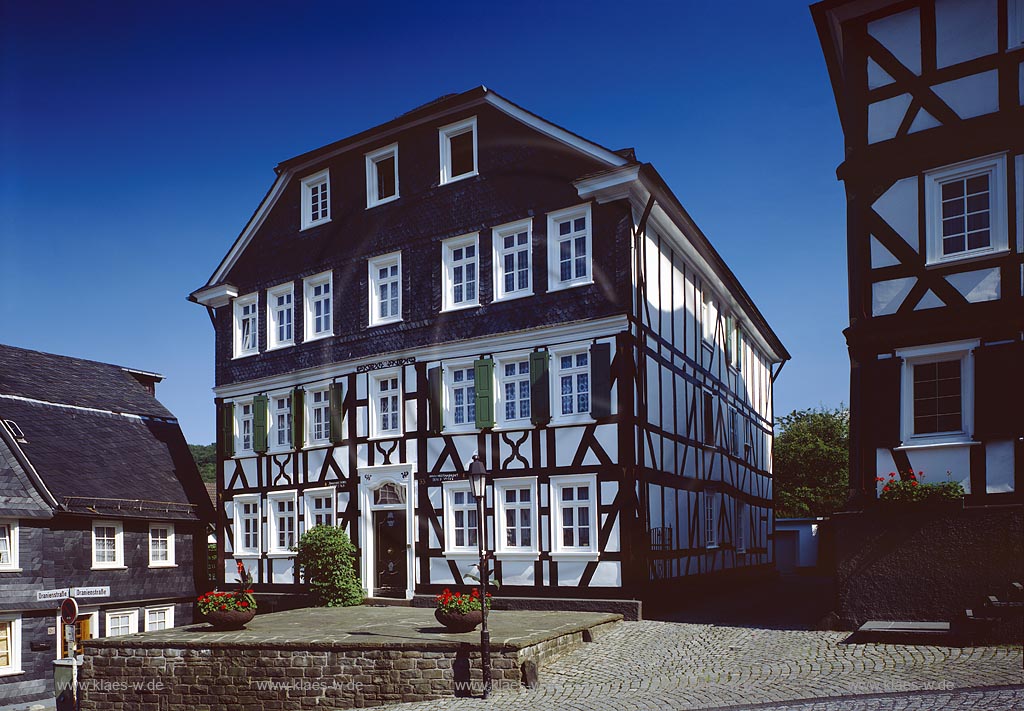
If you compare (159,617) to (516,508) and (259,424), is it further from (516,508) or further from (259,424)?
(516,508)

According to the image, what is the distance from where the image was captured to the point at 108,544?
2825cm

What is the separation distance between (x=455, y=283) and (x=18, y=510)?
1372 centimetres

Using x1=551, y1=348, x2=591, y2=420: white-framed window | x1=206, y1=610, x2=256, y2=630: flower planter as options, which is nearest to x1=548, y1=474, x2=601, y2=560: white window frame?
x1=551, y1=348, x2=591, y2=420: white-framed window

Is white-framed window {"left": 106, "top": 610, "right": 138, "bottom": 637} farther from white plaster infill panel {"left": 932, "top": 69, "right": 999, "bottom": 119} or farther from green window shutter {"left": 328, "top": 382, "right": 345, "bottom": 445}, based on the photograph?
white plaster infill panel {"left": 932, "top": 69, "right": 999, "bottom": 119}

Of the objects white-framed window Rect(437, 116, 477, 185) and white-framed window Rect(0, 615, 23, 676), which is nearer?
white-framed window Rect(437, 116, 477, 185)

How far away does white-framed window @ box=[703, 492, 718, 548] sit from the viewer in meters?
25.0

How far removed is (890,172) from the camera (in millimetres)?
16344

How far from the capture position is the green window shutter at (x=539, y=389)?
69.4ft

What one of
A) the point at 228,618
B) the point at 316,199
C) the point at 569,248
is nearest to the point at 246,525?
the point at 228,618

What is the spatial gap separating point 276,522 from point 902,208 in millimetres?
18794

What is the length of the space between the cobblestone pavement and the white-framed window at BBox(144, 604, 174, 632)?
17.1 metres

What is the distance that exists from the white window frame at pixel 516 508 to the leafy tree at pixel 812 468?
1232 inches

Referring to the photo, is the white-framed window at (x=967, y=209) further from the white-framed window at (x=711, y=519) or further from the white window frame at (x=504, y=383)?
the white-framed window at (x=711, y=519)

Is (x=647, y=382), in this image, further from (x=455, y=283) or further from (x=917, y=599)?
(x=917, y=599)
